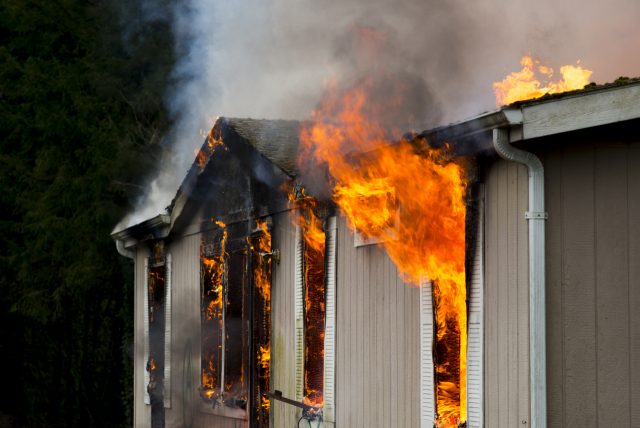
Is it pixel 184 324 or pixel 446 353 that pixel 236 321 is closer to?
pixel 184 324

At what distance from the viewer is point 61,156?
21.4 m

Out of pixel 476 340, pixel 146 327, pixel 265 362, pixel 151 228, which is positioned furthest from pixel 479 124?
pixel 146 327

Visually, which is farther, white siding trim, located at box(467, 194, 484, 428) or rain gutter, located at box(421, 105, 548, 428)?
white siding trim, located at box(467, 194, 484, 428)

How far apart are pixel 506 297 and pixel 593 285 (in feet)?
2.08

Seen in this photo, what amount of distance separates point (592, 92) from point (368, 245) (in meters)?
2.97

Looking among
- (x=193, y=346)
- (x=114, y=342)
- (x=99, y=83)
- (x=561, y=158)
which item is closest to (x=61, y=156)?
(x=99, y=83)

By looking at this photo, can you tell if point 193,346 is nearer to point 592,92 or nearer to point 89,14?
point 592,92

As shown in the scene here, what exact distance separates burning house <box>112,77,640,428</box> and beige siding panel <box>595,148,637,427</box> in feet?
0.03

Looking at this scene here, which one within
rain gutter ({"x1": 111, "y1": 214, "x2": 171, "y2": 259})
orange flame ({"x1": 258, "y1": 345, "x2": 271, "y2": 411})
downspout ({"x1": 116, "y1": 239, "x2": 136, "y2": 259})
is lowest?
orange flame ({"x1": 258, "y1": 345, "x2": 271, "y2": 411})

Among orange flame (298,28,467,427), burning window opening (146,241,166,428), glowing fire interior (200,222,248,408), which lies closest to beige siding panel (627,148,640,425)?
orange flame (298,28,467,427)

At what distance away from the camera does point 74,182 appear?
2067 centimetres

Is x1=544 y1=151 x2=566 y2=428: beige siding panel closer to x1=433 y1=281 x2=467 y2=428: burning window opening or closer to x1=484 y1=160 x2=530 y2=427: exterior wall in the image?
x1=484 y1=160 x2=530 y2=427: exterior wall

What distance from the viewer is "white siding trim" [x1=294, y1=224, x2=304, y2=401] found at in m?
8.90

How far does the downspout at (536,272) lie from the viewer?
5.32 meters
